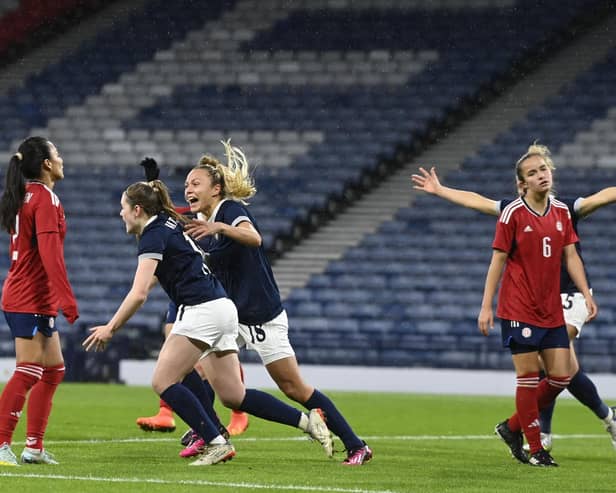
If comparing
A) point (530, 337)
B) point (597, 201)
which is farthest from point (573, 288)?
point (530, 337)

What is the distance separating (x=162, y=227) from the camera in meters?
7.92

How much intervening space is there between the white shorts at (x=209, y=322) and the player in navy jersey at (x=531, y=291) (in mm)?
1702

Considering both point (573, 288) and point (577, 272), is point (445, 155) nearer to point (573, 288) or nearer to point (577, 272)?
point (573, 288)

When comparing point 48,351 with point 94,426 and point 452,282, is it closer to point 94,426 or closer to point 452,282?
point 94,426

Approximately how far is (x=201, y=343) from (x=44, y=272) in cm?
103

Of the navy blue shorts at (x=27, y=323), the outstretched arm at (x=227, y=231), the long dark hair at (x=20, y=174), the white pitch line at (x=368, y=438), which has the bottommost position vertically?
the white pitch line at (x=368, y=438)

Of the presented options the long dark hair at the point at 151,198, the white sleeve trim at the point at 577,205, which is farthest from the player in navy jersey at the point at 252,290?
the white sleeve trim at the point at 577,205

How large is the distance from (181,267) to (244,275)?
0.58 m

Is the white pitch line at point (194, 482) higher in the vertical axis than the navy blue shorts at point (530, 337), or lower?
lower

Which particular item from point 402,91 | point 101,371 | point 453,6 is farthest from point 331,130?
point 101,371

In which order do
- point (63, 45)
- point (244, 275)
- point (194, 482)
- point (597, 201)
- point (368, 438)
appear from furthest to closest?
point (63, 45) → point (368, 438) → point (597, 201) → point (244, 275) → point (194, 482)

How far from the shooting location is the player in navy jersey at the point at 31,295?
315 inches

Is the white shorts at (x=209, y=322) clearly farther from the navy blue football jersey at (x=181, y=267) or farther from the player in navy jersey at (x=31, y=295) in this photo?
the player in navy jersey at (x=31, y=295)

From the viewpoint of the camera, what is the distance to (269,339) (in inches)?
328
